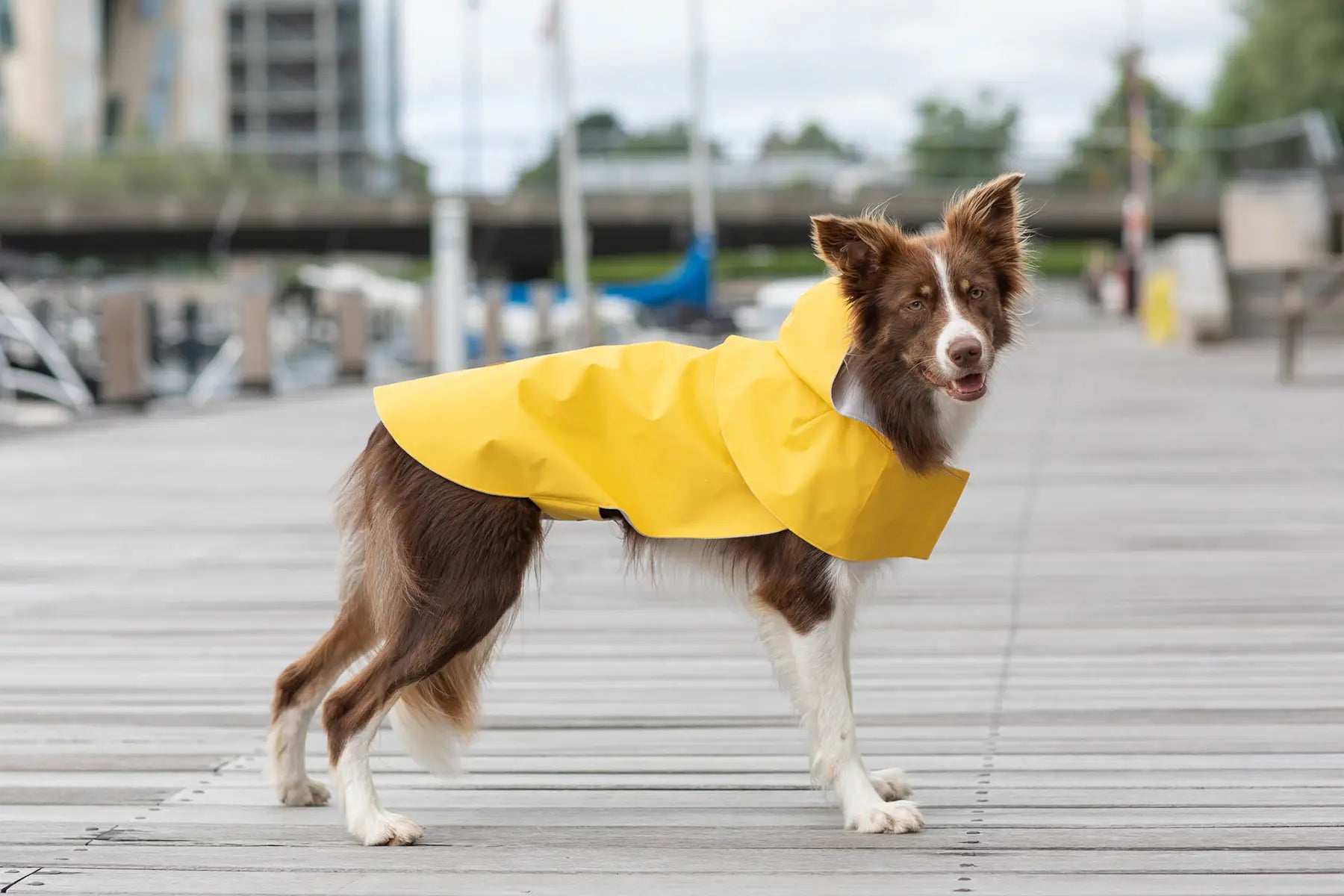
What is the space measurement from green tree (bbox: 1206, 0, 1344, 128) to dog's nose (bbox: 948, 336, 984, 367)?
6036 centimetres

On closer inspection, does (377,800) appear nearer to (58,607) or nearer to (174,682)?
(174,682)

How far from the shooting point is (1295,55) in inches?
2450

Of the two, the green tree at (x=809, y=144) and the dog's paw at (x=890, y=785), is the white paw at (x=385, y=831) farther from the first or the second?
the green tree at (x=809, y=144)

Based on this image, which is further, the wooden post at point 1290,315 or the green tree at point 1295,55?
the green tree at point 1295,55

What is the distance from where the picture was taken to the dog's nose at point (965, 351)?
394cm

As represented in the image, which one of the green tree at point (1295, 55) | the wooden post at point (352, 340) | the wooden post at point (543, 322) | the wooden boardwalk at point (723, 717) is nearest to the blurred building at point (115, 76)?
the wooden post at point (543, 322)

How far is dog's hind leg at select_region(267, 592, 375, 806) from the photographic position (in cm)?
434

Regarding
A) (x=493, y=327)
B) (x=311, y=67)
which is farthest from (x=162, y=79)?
(x=493, y=327)

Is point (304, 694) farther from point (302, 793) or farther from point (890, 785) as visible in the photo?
point (890, 785)

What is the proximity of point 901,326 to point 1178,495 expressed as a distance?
6.37m

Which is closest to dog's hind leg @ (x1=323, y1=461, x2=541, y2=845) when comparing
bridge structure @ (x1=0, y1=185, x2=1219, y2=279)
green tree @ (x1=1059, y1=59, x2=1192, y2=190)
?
bridge structure @ (x1=0, y1=185, x2=1219, y2=279)

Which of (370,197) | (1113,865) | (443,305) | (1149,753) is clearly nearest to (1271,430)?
(443,305)

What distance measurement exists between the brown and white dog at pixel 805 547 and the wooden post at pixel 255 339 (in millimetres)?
16451

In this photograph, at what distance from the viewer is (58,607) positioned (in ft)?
23.6
